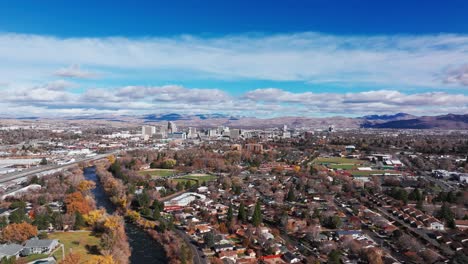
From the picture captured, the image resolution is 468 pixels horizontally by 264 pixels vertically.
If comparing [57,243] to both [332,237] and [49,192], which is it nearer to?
[49,192]

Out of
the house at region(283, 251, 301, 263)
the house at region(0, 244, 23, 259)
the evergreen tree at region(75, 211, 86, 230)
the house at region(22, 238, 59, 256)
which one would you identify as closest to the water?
the evergreen tree at region(75, 211, 86, 230)

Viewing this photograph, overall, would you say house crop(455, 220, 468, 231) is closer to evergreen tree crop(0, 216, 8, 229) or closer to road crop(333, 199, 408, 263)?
road crop(333, 199, 408, 263)

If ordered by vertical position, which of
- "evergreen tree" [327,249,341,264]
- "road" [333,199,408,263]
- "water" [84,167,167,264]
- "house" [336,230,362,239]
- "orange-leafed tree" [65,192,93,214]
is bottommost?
"water" [84,167,167,264]

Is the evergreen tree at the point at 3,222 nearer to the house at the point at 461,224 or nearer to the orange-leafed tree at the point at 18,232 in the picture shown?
the orange-leafed tree at the point at 18,232


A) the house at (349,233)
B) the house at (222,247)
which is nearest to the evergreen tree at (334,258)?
the house at (349,233)

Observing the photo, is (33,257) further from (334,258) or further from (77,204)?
(334,258)

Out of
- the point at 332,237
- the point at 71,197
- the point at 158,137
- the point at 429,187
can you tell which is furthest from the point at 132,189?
the point at 158,137

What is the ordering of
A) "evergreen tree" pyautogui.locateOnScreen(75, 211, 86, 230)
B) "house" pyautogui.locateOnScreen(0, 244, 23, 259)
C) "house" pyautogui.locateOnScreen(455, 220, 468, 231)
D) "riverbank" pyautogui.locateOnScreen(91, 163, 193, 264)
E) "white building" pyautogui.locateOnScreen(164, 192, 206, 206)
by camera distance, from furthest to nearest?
"white building" pyautogui.locateOnScreen(164, 192, 206, 206), "house" pyautogui.locateOnScreen(455, 220, 468, 231), "evergreen tree" pyautogui.locateOnScreen(75, 211, 86, 230), "riverbank" pyautogui.locateOnScreen(91, 163, 193, 264), "house" pyautogui.locateOnScreen(0, 244, 23, 259)
